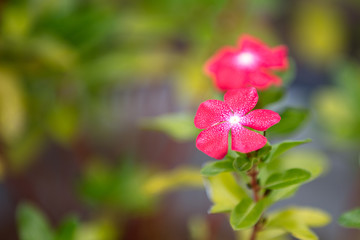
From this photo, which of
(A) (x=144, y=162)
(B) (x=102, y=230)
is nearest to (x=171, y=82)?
(A) (x=144, y=162)

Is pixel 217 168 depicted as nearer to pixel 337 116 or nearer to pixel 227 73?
pixel 227 73

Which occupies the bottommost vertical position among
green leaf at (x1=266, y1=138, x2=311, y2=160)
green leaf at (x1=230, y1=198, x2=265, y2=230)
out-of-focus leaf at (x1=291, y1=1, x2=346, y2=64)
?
green leaf at (x1=230, y1=198, x2=265, y2=230)

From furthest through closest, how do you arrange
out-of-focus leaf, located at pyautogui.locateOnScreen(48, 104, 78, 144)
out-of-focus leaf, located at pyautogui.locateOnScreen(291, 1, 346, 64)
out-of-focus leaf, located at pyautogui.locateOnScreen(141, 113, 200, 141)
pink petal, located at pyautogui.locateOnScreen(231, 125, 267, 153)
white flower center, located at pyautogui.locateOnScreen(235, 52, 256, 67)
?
out-of-focus leaf, located at pyautogui.locateOnScreen(291, 1, 346, 64)
out-of-focus leaf, located at pyautogui.locateOnScreen(48, 104, 78, 144)
out-of-focus leaf, located at pyautogui.locateOnScreen(141, 113, 200, 141)
white flower center, located at pyautogui.locateOnScreen(235, 52, 256, 67)
pink petal, located at pyautogui.locateOnScreen(231, 125, 267, 153)

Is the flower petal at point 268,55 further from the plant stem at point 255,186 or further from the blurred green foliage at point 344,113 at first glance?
the blurred green foliage at point 344,113

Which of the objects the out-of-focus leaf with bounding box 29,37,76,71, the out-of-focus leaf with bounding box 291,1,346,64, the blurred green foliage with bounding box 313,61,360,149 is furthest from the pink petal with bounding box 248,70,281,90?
the out-of-focus leaf with bounding box 291,1,346,64

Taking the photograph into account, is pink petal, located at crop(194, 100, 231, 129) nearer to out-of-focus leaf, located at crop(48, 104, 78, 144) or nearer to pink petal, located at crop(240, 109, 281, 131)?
pink petal, located at crop(240, 109, 281, 131)
